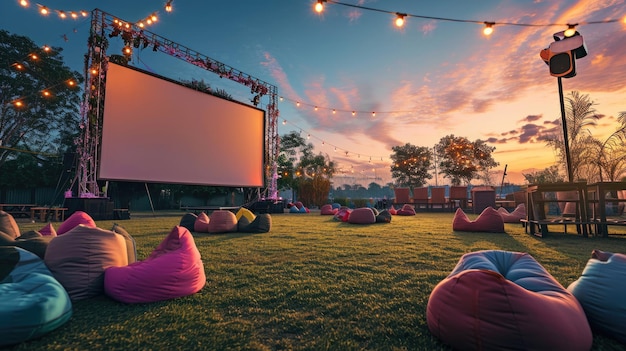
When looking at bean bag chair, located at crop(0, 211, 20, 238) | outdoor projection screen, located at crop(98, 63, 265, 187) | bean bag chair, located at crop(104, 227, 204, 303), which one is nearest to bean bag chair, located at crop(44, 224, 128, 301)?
bean bag chair, located at crop(104, 227, 204, 303)

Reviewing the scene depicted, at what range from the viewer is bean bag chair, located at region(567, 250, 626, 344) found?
3.52 ft

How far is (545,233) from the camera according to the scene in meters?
4.16

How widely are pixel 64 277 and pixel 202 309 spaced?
77cm

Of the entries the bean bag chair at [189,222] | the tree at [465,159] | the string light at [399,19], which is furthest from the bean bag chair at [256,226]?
the tree at [465,159]

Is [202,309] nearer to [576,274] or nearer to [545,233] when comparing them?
Answer: [576,274]

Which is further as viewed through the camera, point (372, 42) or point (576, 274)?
point (372, 42)

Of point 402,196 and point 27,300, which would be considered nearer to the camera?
point 27,300

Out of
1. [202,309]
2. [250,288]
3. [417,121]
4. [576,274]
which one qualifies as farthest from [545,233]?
[417,121]

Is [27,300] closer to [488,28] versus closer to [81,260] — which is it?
[81,260]

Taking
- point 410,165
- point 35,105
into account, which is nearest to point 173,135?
point 35,105

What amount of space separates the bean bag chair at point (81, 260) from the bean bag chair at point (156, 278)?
63 mm

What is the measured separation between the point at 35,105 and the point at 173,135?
37.9 feet

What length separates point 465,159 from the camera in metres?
18.7

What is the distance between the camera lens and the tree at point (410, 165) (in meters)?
21.0
